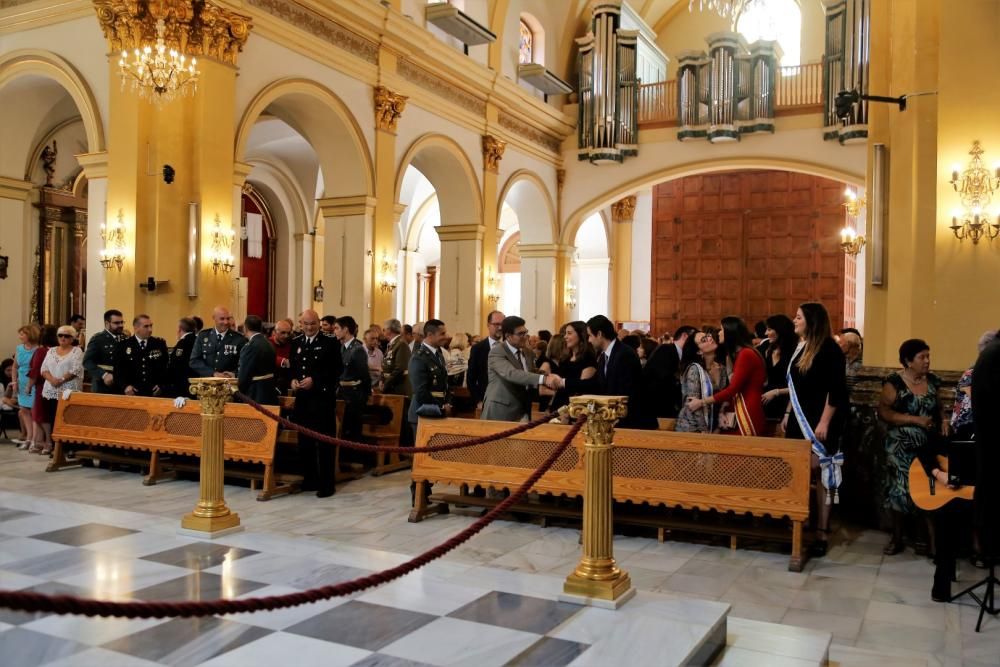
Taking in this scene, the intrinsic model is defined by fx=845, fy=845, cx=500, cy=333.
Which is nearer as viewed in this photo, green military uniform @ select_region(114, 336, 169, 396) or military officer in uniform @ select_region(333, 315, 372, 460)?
military officer in uniform @ select_region(333, 315, 372, 460)

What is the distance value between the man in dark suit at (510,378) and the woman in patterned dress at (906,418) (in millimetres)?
2428

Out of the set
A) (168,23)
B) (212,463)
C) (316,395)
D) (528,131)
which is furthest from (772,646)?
(528,131)

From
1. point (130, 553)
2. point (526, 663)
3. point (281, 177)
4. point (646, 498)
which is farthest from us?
point (281, 177)

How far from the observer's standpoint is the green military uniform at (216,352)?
8.02 meters

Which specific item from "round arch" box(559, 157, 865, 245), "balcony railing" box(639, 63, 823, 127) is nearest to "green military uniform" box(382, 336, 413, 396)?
"round arch" box(559, 157, 865, 245)

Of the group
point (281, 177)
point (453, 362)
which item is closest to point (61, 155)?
point (281, 177)

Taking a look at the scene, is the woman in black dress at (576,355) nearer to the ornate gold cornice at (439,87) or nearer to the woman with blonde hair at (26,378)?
the woman with blonde hair at (26,378)

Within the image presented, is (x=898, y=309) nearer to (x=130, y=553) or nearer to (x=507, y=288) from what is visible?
(x=130, y=553)

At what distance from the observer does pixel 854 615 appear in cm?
443

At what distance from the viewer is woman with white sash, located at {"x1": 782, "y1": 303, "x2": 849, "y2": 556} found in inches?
218

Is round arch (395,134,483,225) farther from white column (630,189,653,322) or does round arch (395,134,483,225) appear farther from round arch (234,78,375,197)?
white column (630,189,653,322)

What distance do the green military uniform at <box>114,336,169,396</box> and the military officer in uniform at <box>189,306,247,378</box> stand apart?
745 mm

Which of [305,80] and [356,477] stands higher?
[305,80]

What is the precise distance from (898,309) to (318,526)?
4861mm
